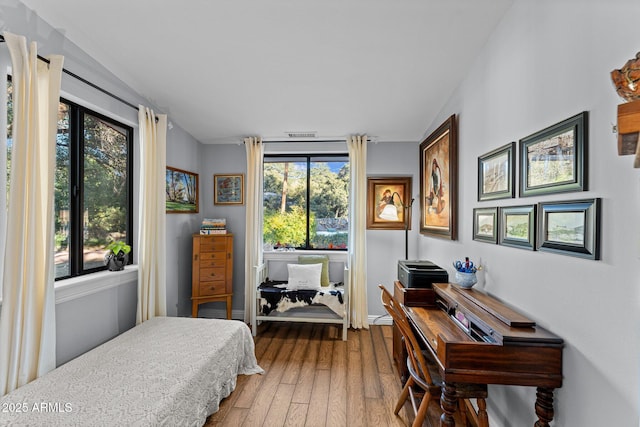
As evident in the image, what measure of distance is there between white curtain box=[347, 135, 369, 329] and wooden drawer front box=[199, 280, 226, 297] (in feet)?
5.24

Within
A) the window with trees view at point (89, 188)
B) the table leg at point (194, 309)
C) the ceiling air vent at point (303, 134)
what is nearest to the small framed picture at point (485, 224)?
the ceiling air vent at point (303, 134)

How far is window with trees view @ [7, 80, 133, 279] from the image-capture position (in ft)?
→ 7.02

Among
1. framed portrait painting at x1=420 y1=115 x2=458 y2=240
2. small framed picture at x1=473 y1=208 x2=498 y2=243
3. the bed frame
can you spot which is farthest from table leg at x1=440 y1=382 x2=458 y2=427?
the bed frame

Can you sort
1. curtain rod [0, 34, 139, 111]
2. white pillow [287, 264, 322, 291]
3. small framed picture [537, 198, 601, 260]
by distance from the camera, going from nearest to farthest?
small framed picture [537, 198, 601, 260], curtain rod [0, 34, 139, 111], white pillow [287, 264, 322, 291]

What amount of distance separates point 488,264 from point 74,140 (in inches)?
122

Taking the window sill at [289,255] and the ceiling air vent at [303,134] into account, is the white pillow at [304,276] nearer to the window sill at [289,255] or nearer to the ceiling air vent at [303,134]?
the window sill at [289,255]

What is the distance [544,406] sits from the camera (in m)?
1.25

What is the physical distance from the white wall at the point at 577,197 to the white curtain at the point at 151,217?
277 cm

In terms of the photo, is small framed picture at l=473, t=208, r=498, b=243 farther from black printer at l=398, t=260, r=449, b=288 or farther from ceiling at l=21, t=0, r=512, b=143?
ceiling at l=21, t=0, r=512, b=143

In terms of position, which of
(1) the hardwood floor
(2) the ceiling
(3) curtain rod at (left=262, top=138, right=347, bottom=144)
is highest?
(2) the ceiling

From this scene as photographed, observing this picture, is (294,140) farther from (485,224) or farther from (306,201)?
(485,224)

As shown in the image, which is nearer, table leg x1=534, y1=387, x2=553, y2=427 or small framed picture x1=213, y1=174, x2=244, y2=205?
table leg x1=534, y1=387, x2=553, y2=427

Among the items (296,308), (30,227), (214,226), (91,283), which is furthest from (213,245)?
(30,227)

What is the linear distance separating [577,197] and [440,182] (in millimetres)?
1723
